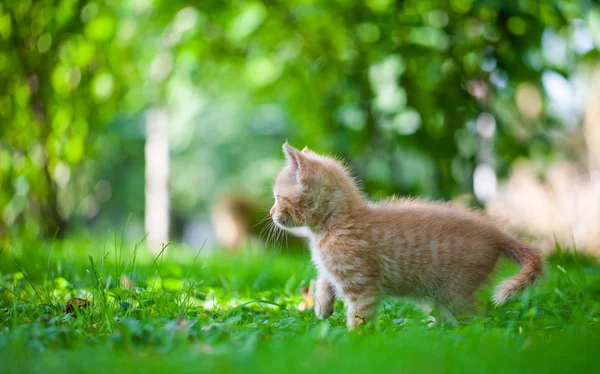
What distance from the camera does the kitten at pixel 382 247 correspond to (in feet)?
8.11

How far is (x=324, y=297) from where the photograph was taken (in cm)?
265

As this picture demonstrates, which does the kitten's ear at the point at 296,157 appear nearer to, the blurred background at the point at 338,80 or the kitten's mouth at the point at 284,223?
the kitten's mouth at the point at 284,223

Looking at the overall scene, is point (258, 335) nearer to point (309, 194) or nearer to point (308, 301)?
point (309, 194)

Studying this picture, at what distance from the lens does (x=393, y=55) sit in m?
4.36

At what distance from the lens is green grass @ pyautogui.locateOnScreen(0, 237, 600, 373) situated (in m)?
1.51

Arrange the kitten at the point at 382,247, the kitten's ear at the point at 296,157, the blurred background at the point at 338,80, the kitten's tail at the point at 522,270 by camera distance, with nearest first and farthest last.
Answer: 1. the kitten's tail at the point at 522,270
2. the kitten at the point at 382,247
3. the kitten's ear at the point at 296,157
4. the blurred background at the point at 338,80

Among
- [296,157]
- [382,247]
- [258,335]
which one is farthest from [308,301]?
[258,335]

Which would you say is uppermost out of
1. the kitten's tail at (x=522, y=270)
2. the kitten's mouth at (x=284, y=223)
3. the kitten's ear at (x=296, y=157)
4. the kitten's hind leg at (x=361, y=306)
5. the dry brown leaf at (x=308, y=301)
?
the kitten's ear at (x=296, y=157)

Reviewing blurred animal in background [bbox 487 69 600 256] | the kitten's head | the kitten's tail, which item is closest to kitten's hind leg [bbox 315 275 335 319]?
the kitten's head

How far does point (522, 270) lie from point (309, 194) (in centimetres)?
92

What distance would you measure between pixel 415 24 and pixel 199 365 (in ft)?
10.7

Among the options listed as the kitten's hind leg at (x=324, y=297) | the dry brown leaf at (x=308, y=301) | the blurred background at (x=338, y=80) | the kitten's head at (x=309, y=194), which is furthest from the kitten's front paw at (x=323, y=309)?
the blurred background at (x=338, y=80)

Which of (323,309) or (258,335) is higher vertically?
(258,335)

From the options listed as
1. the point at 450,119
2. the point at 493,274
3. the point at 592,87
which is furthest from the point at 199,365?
the point at 592,87
